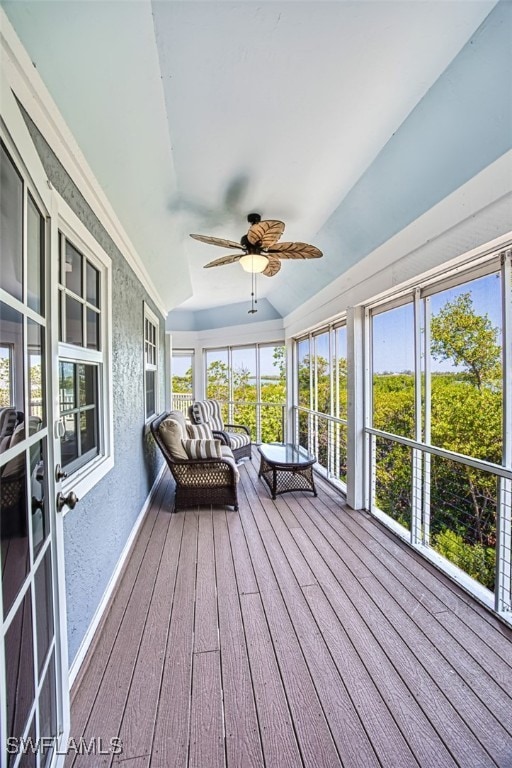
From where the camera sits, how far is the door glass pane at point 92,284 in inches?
75.2

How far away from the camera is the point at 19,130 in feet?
2.81

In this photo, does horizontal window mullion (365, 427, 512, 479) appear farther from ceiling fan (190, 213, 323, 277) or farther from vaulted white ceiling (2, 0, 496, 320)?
vaulted white ceiling (2, 0, 496, 320)

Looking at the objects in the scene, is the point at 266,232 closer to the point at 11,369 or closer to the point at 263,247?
the point at 263,247

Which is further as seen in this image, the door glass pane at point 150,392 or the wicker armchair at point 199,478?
the door glass pane at point 150,392

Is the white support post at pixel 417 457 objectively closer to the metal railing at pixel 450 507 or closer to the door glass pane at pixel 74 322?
the metal railing at pixel 450 507

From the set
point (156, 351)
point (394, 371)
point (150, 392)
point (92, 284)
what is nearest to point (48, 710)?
point (92, 284)

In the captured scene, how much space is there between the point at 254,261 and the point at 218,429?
10.6 feet

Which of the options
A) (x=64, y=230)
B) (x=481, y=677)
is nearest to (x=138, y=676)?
(x=481, y=677)

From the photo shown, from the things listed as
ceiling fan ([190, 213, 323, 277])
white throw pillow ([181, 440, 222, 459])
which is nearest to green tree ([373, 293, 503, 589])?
ceiling fan ([190, 213, 323, 277])

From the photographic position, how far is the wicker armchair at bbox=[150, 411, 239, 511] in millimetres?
3273

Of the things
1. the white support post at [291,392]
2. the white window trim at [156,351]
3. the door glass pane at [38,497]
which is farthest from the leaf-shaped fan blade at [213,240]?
the white support post at [291,392]

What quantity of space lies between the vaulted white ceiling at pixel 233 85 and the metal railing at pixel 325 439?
107 inches

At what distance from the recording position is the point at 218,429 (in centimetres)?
535

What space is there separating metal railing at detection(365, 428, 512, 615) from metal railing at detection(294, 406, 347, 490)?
3.30 ft
